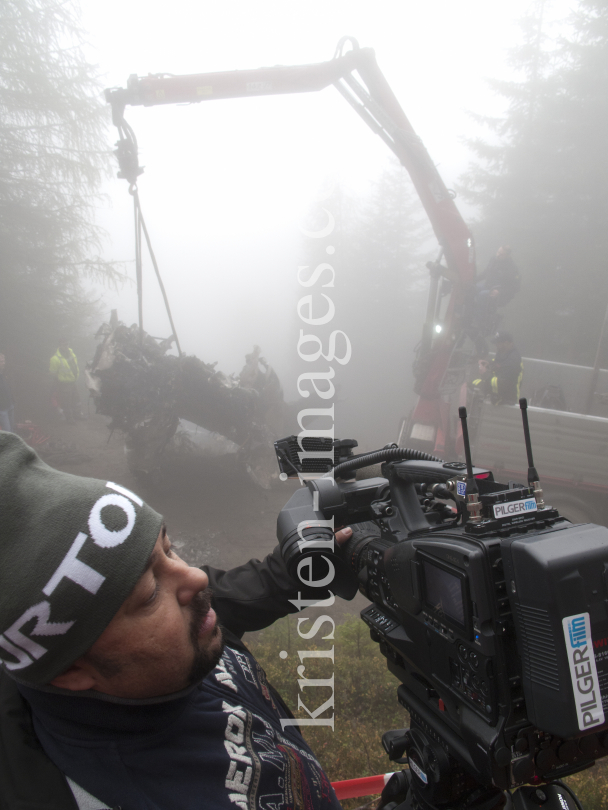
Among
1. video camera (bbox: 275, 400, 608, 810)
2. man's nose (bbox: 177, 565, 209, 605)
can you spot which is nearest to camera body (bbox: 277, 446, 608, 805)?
video camera (bbox: 275, 400, 608, 810)

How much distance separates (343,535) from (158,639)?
0.64 metres

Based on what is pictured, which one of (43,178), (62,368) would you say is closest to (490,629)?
(62,368)

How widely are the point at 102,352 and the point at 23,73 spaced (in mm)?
6048

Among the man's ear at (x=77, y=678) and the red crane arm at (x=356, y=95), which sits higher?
the red crane arm at (x=356, y=95)

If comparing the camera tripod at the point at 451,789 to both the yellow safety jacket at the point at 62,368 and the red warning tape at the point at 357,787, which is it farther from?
the yellow safety jacket at the point at 62,368

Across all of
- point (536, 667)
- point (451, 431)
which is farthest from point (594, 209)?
point (536, 667)

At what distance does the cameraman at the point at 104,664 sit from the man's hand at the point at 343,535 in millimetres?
485

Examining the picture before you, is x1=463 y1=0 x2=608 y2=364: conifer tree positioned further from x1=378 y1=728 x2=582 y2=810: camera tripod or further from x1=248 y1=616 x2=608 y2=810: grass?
x1=378 y1=728 x2=582 y2=810: camera tripod

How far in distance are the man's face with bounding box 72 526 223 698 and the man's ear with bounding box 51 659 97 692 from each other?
0.03 ft

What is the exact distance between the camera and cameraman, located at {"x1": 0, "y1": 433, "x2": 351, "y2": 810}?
0.65 metres

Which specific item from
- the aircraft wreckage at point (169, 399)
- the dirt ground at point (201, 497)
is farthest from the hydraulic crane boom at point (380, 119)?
the dirt ground at point (201, 497)

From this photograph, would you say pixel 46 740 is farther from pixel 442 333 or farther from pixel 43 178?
pixel 43 178

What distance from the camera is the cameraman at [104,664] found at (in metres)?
0.65

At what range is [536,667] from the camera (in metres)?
0.68
